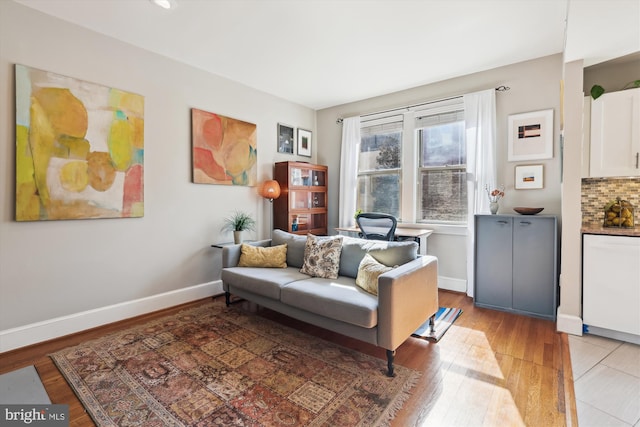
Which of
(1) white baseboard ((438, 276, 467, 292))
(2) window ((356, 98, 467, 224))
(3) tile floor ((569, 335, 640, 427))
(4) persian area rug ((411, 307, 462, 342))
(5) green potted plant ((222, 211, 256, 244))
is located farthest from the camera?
(2) window ((356, 98, 467, 224))

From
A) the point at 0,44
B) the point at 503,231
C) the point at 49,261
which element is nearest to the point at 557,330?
the point at 503,231

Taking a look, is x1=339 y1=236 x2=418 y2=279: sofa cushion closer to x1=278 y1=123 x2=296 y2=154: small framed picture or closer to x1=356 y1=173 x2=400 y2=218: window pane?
x1=356 y1=173 x2=400 y2=218: window pane

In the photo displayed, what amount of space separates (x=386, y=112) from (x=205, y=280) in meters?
3.47

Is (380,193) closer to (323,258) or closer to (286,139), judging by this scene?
(286,139)

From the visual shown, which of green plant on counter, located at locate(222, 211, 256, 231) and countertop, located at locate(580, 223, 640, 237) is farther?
green plant on counter, located at locate(222, 211, 256, 231)

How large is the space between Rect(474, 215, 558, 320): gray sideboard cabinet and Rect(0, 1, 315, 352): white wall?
9.83ft

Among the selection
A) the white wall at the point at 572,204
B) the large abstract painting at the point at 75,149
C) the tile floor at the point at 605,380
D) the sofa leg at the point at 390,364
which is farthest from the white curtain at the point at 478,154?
the large abstract painting at the point at 75,149

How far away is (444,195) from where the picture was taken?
4051 millimetres

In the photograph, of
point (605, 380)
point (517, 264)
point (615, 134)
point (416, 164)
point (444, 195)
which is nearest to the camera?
point (605, 380)

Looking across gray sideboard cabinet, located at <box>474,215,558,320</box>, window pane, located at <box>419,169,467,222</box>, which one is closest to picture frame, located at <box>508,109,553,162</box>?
window pane, located at <box>419,169,467,222</box>

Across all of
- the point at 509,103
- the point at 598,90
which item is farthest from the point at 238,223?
the point at 598,90

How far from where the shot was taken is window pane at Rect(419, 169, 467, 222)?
12.9 feet

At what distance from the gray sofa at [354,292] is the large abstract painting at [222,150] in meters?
1.07

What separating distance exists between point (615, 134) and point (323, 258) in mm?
2990
